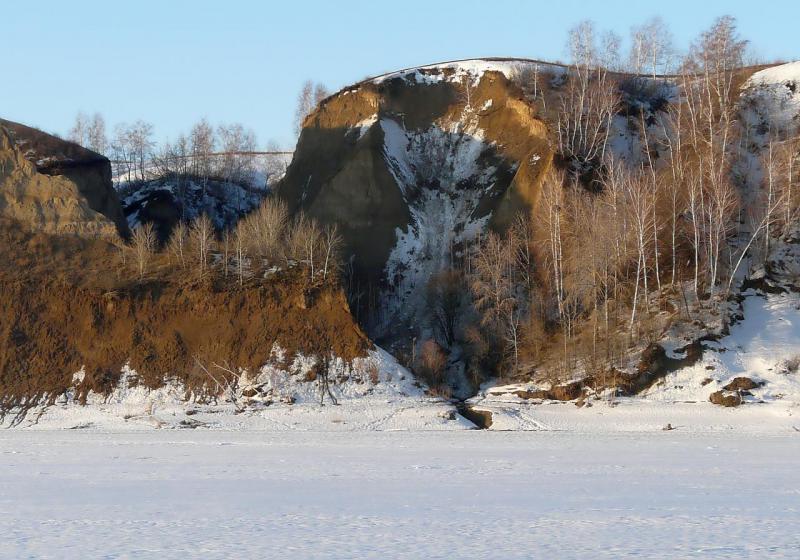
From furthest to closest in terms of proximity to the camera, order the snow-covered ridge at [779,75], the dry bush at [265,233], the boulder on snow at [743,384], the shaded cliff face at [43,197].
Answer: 1. the snow-covered ridge at [779,75]
2. the dry bush at [265,233]
3. the shaded cliff face at [43,197]
4. the boulder on snow at [743,384]

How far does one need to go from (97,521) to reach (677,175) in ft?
148

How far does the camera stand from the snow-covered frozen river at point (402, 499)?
1456 centimetres

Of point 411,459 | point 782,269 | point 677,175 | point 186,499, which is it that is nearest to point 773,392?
point 782,269

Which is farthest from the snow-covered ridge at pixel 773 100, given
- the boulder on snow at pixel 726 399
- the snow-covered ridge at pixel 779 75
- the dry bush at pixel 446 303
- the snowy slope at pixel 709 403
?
the boulder on snow at pixel 726 399

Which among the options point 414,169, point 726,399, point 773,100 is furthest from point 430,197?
point 726,399

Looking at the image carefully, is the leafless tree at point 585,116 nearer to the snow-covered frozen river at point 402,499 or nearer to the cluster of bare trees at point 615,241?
the cluster of bare trees at point 615,241

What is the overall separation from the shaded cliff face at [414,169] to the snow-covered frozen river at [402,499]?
86.2 ft

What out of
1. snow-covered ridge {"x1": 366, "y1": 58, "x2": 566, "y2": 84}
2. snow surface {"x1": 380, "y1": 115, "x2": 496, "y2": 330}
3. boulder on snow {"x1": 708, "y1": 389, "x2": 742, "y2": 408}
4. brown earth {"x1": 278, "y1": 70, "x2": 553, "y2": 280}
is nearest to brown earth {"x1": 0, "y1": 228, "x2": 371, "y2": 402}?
snow surface {"x1": 380, "y1": 115, "x2": 496, "y2": 330}

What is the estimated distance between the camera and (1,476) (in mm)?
23922

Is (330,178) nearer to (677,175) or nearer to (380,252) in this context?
(380,252)

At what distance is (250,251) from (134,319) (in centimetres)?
828

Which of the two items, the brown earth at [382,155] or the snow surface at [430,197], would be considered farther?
the brown earth at [382,155]

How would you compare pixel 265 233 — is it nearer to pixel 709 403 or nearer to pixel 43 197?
pixel 43 197

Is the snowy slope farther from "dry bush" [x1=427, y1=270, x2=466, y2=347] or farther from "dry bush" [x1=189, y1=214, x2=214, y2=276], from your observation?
"dry bush" [x1=189, y1=214, x2=214, y2=276]
